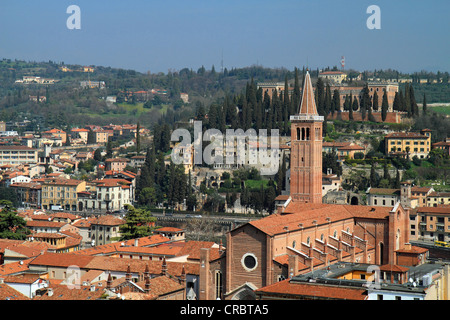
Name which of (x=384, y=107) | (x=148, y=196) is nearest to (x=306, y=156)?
(x=148, y=196)

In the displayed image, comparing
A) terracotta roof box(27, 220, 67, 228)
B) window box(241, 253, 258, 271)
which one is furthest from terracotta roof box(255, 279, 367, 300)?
terracotta roof box(27, 220, 67, 228)

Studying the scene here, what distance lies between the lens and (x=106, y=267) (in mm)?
28562

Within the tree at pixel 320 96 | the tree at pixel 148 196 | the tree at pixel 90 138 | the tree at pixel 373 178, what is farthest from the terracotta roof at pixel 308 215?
the tree at pixel 90 138

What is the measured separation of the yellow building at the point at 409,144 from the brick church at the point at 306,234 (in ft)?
75.0

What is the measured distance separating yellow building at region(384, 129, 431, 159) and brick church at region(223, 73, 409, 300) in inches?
900

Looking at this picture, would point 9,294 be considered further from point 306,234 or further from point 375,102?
point 375,102

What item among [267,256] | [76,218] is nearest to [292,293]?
[267,256]

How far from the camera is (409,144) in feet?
192

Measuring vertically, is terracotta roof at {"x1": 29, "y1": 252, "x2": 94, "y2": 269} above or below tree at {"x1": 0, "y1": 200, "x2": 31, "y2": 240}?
above

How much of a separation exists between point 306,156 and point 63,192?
102 feet

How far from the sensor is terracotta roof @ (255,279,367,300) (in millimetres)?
18312

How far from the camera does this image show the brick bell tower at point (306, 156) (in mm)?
36156

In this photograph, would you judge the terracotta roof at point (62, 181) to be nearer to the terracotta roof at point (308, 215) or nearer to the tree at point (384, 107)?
the tree at point (384, 107)

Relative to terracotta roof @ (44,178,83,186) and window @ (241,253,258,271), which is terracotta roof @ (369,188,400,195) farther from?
window @ (241,253,258,271)
